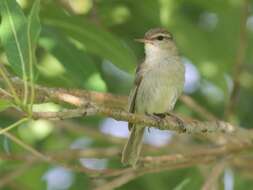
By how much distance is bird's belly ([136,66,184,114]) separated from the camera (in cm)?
622

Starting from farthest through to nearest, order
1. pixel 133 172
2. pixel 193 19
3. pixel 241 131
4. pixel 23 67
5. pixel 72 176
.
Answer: pixel 193 19 < pixel 72 176 < pixel 133 172 < pixel 241 131 < pixel 23 67

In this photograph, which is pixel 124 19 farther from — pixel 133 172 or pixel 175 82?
pixel 133 172

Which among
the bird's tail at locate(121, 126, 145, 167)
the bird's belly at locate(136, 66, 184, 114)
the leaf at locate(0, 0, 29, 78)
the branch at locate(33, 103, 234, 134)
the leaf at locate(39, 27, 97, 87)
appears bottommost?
the bird's tail at locate(121, 126, 145, 167)

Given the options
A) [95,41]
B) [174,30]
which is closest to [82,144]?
[174,30]

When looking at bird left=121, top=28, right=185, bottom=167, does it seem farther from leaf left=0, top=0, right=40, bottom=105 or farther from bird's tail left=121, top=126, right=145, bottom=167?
leaf left=0, top=0, right=40, bottom=105

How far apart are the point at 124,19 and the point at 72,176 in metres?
1.77

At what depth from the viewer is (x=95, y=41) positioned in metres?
5.69

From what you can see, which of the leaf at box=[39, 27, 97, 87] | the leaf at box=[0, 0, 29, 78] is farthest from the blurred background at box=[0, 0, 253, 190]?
the leaf at box=[0, 0, 29, 78]

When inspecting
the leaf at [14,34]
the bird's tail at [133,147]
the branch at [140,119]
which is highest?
the leaf at [14,34]

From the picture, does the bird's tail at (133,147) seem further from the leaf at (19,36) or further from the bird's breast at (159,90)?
the leaf at (19,36)

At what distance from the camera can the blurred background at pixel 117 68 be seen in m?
5.61

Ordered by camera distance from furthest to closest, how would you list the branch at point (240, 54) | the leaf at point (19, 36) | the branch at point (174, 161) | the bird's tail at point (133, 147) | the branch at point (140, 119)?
the branch at point (240, 54) → the bird's tail at point (133, 147) → the branch at point (174, 161) → the leaf at point (19, 36) → the branch at point (140, 119)

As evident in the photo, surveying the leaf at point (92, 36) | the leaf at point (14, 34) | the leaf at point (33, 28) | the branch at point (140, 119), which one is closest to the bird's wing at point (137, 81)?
the leaf at point (92, 36)

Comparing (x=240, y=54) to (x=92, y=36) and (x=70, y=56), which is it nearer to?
(x=92, y=36)
